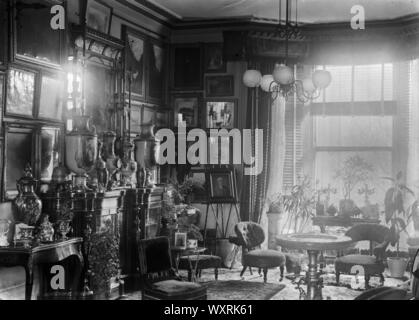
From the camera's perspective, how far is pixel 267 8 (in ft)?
28.0

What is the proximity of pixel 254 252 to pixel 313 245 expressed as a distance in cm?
153

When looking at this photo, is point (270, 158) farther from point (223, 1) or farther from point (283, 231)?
point (223, 1)

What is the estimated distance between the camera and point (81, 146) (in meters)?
6.03

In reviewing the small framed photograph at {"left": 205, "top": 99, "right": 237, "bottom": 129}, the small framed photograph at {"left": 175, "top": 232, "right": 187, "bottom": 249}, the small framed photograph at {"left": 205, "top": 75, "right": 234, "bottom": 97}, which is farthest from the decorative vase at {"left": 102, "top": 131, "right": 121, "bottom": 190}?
the small framed photograph at {"left": 205, "top": 75, "right": 234, "bottom": 97}

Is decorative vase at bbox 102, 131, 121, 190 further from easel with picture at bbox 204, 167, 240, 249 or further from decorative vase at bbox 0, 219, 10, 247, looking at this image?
easel with picture at bbox 204, 167, 240, 249

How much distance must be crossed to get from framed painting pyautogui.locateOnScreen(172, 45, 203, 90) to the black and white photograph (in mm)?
26

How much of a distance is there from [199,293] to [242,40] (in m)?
5.02

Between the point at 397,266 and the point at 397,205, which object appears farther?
the point at 397,205

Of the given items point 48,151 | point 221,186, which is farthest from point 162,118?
point 48,151

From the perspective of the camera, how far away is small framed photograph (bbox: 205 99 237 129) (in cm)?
945

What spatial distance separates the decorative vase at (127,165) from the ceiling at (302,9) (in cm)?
230

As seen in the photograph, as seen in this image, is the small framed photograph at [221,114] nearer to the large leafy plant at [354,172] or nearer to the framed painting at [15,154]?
the large leafy plant at [354,172]

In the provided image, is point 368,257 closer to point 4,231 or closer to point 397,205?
point 397,205
